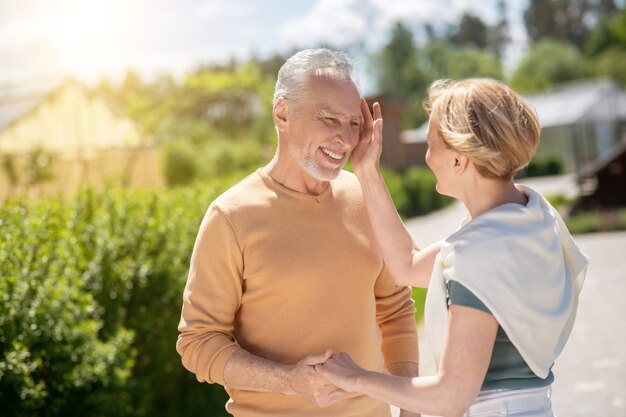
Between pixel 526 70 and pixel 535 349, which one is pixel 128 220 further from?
pixel 526 70

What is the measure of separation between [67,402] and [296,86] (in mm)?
2641

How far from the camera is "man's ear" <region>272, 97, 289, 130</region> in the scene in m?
2.70

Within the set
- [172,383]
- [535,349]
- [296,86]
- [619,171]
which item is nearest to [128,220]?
[172,383]

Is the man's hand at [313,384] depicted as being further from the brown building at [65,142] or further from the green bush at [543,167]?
the green bush at [543,167]

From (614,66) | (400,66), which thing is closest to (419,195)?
(614,66)

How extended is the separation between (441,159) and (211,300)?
2.72ft

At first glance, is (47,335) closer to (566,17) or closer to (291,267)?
(291,267)

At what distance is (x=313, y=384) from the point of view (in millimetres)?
2312

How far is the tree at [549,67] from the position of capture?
68.7m

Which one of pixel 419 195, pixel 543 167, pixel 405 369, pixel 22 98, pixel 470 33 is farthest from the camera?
pixel 470 33

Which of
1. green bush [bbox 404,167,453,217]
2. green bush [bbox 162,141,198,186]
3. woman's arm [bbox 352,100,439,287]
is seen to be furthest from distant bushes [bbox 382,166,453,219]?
woman's arm [bbox 352,100,439,287]

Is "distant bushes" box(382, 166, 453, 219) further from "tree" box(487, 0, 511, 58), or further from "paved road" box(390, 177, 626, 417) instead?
"tree" box(487, 0, 511, 58)

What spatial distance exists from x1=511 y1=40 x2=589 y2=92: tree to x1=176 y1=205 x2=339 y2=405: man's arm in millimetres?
65262

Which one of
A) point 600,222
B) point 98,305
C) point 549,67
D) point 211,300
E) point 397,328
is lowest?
point 549,67
